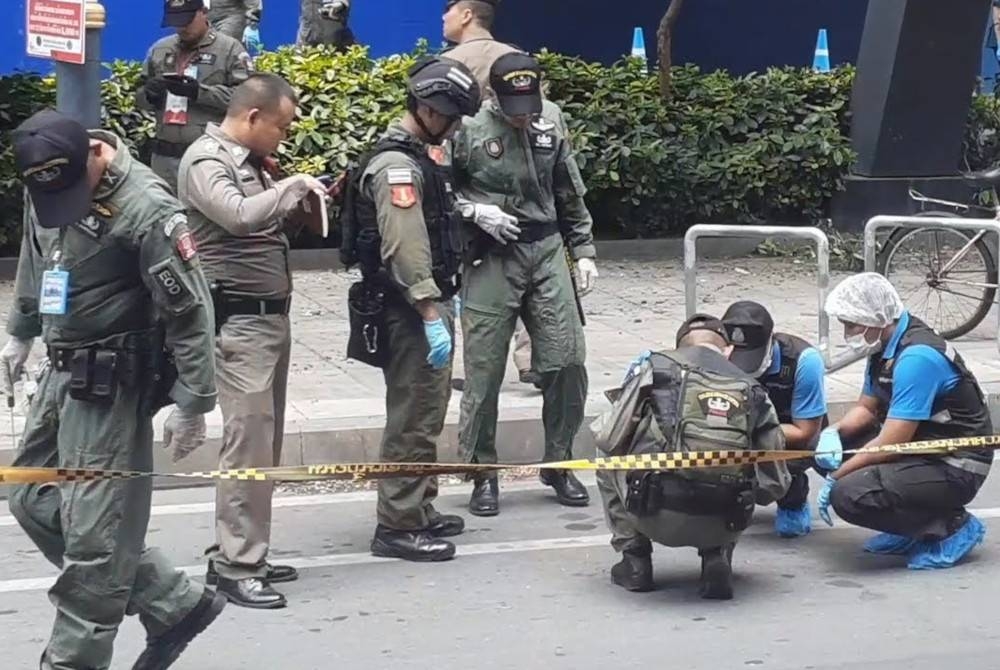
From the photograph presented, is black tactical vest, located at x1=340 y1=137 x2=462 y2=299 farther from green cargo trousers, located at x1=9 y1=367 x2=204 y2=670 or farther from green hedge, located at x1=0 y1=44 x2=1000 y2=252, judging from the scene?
green hedge, located at x1=0 y1=44 x2=1000 y2=252

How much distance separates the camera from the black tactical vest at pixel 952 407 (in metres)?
6.27

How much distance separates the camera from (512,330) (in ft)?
23.6

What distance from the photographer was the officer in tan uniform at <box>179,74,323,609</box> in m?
5.87

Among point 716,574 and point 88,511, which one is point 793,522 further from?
point 88,511

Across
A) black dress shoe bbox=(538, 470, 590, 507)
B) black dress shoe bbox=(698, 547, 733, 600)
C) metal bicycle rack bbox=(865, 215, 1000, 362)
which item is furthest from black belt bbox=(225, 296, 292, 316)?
metal bicycle rack bbox=(865, 215, 1000, 362)

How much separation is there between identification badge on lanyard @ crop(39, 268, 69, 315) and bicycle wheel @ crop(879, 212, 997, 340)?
20.4ft

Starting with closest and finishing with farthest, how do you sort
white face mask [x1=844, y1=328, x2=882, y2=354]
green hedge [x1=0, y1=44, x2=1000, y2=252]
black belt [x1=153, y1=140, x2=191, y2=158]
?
white face mask [x1=844, y1=328, x2=882, y2=354], black belt [x1=153, y1=140, x2=191, y2=158], green hedge [x1=0, y1=44, x2=1000, y2=252]

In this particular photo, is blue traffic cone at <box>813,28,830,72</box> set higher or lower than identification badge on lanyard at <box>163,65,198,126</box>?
higher

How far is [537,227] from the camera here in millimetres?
7176

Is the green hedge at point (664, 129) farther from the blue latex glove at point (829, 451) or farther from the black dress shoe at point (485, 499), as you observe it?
the blue latex glove at point (829, 451)

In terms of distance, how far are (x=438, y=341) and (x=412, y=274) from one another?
0.89ft

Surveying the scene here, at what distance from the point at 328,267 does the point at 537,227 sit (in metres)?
5.09

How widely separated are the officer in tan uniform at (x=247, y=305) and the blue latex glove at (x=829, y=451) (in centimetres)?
200

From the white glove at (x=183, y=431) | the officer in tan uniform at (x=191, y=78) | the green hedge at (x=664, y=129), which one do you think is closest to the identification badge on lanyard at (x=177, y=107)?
the officer in tan uniform at (x=191, y=78)
